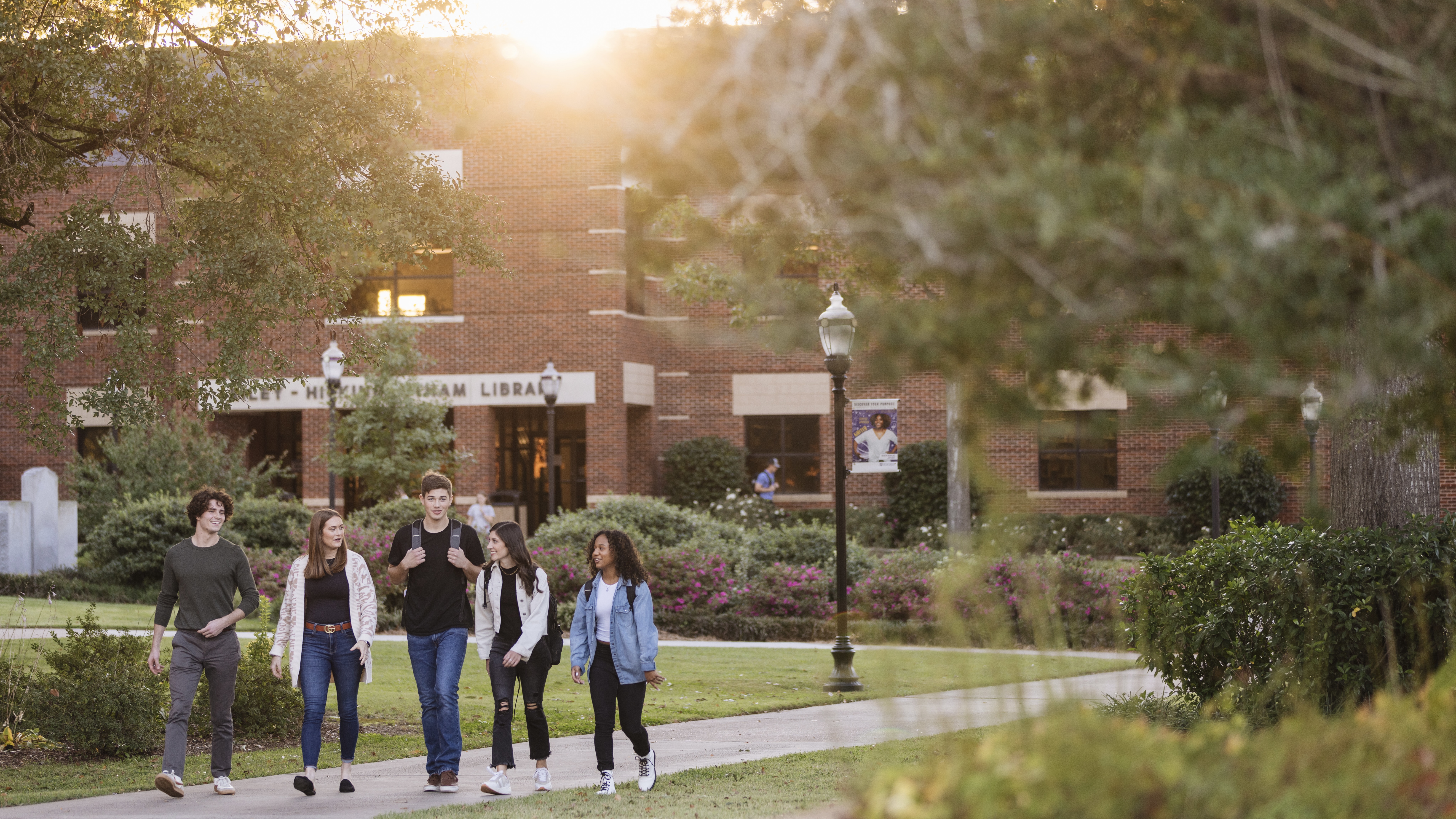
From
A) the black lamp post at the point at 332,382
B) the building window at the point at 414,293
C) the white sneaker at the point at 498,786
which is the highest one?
the building window at the point at 414,293

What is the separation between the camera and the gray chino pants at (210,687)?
27.9 feet

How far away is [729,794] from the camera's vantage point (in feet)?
27.9

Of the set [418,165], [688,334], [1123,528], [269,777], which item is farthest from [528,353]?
[688,334]

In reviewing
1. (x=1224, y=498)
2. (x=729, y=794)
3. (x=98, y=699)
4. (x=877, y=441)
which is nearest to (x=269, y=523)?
(x=877, y=441)

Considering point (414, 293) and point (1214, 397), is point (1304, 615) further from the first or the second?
point (414, 293)

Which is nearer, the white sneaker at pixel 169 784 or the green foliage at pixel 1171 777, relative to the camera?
the green foliage at pixel 1171 777

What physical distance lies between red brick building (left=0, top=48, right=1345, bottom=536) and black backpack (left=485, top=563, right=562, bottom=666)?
64.8ft

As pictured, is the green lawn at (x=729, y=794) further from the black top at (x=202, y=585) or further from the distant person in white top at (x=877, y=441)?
the distant person in white top at (x=877, y=441)

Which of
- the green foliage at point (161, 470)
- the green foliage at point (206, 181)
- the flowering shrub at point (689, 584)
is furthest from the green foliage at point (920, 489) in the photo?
the green foliage at point (206, 181)

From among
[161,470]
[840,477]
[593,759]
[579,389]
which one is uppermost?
[579,389]

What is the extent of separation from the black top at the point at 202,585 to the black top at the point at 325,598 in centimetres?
32

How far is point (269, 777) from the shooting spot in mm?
9289

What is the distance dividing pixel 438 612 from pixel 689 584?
11186 mm

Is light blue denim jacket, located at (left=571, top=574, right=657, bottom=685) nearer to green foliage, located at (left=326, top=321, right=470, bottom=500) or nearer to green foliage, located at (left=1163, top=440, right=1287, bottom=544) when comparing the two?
green foliage, located at (left=326, top=321, right=470, bottom=500)
